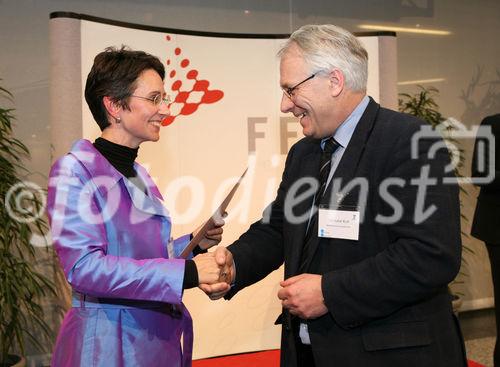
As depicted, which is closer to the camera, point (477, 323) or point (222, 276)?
point (222, 276)

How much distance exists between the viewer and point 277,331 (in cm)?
397

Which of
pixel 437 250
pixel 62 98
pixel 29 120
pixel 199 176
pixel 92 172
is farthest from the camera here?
pixel 29 120

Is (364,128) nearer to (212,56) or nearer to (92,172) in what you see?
(92,172)

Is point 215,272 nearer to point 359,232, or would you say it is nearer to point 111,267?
point 111,267

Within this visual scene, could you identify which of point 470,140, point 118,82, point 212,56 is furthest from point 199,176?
point 470,140

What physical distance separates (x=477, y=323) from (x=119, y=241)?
4.75 metres

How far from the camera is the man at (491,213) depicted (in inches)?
139

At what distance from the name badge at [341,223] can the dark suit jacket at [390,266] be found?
0.8 inches

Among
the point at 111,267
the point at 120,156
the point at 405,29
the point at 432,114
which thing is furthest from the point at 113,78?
the point at 405,29

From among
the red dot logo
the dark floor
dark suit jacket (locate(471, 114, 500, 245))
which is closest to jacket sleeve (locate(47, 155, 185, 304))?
the red dot logo

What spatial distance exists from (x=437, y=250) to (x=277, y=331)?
2.64 m

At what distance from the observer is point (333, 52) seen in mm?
1704

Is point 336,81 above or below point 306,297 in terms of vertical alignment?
above

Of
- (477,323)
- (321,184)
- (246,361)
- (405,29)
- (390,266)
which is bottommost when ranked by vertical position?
(477,323)
